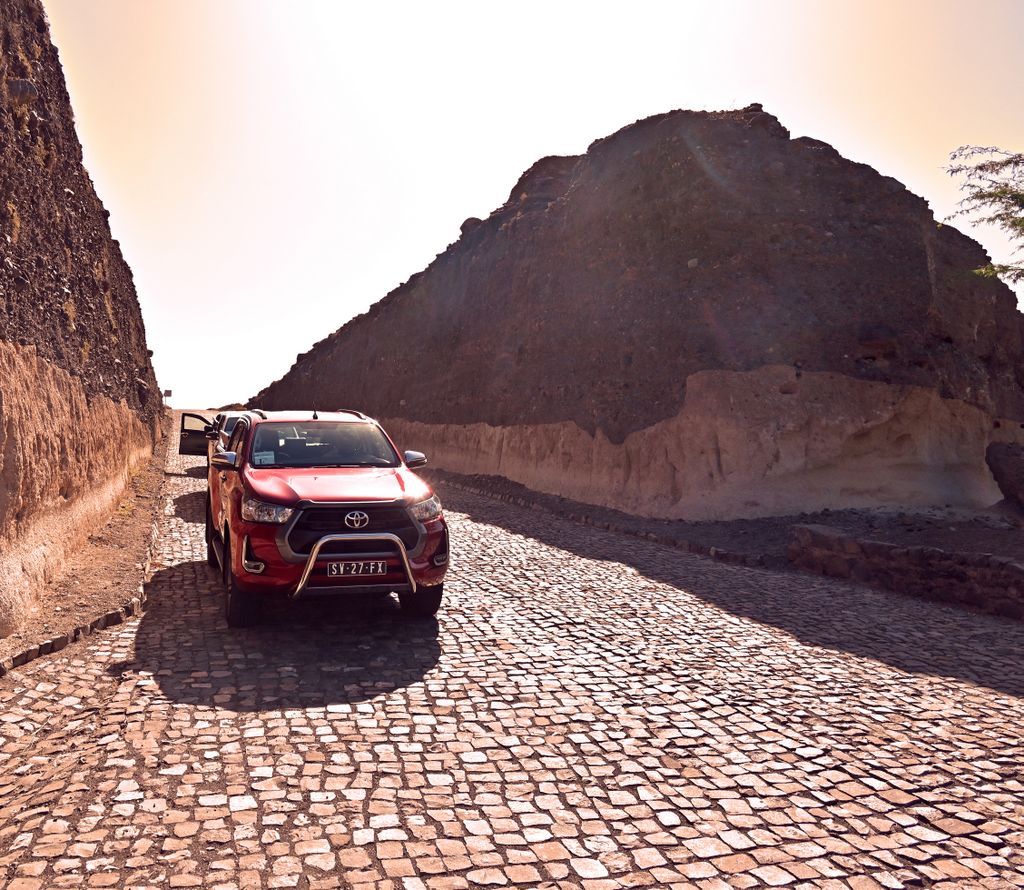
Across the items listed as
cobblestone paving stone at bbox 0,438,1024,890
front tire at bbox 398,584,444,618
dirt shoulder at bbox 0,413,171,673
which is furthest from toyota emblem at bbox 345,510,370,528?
dirt shoulder at bbox 0,413,171,673

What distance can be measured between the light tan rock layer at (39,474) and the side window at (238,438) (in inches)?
73.1

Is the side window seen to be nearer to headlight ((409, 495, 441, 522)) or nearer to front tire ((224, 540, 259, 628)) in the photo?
front tire ((224, 540, 259, 628))

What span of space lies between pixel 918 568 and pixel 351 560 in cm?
784

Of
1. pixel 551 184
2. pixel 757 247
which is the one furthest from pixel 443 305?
pixel 757 247

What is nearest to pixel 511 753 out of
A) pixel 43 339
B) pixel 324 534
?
pixel 324 534

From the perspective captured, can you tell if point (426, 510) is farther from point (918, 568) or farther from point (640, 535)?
point (640, 535)

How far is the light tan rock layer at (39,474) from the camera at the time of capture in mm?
6121

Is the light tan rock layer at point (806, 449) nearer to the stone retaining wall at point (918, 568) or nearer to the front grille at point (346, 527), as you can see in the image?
the stone retaining wall at point (918, 568)

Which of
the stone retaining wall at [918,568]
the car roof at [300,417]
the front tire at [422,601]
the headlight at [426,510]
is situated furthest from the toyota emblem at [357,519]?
the stone retaining wall at [918,568]

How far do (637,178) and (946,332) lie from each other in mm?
9190

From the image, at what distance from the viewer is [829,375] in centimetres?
1500

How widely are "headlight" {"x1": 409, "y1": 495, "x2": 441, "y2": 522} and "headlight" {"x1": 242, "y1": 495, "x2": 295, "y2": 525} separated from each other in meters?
1.16

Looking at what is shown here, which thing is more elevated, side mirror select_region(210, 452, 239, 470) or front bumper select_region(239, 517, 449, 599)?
side mirror select_region(210, 452, 239, 470)

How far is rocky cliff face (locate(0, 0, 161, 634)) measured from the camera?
646cm
